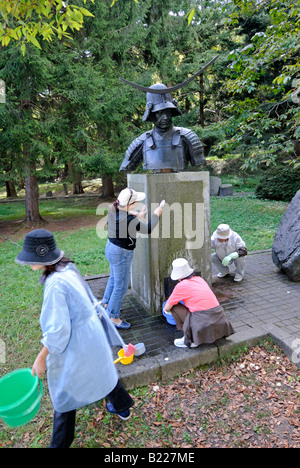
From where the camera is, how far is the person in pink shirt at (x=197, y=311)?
10.5 ft

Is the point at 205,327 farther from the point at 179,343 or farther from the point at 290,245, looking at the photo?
the point at 290,245

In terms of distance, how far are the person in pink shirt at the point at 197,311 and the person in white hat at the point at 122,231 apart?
657 millimetres

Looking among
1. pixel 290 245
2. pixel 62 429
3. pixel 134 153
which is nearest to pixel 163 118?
pixel 134 153

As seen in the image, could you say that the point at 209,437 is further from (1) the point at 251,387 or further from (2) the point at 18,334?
(2) the point at 18,334

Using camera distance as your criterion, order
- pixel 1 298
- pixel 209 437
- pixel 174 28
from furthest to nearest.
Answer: pixel 174 28
pixel 1 298
pixel 209 437

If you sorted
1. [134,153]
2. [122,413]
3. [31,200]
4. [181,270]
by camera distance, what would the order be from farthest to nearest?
[31,200], [134,153], [181,270], [122,413]

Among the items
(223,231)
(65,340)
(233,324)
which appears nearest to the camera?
(65,340)

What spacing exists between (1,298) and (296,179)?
47.9ft

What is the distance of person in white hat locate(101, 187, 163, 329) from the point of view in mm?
3465

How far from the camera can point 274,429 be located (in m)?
2.48

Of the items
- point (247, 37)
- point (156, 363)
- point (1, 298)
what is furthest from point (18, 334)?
point (247, 37)

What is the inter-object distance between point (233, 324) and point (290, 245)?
7.51ft

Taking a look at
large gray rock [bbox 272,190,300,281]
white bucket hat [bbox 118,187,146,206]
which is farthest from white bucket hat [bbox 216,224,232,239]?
white bucket hat [bbox 118,187,146,206]

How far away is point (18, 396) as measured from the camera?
228 cm
